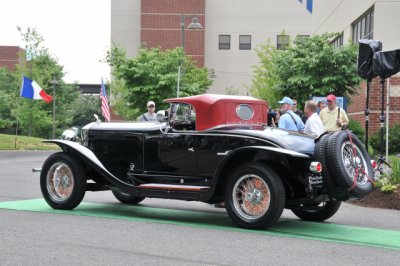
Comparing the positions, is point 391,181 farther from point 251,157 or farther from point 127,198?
point 127,198

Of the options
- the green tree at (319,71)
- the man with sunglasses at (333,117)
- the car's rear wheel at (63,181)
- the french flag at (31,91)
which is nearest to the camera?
the car's rear wheel at (63,181)

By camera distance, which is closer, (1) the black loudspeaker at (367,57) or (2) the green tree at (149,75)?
(1) the black loudspeaker at (367,57)

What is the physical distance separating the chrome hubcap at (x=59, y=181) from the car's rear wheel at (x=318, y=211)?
3478 mm

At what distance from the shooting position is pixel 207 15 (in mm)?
Result: 57469

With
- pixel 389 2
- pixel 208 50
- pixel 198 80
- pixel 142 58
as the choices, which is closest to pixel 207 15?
pixel 208 50

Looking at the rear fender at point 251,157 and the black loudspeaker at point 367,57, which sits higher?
the black loudspeaker at point 367,57

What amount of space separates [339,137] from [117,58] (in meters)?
23.0

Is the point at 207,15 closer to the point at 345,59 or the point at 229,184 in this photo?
the point at 345,59

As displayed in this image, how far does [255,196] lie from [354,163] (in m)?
1.36

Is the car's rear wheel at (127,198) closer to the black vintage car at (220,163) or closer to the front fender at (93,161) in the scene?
the black vintage car at (220,163)

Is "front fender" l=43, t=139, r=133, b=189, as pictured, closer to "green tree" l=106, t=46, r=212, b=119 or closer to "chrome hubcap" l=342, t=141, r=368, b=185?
"chrome hubcap" l=342, t=141, r=368, b=185

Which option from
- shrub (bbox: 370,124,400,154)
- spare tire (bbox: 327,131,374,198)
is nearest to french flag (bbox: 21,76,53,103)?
shrub (bbox: 370,124,400,154)

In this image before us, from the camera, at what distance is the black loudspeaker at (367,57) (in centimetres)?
1161

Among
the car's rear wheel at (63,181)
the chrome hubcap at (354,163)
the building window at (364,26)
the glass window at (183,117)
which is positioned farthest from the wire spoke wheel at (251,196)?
the building window at (364,26)
